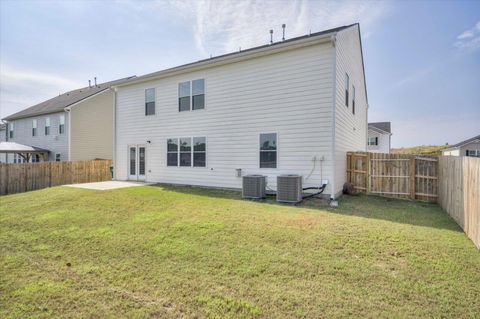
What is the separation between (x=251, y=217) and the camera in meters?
6.21

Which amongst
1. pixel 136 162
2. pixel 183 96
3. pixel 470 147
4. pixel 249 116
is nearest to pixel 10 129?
pixel 136 162

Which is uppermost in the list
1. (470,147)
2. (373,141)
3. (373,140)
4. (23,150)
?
Answer: (373,140)

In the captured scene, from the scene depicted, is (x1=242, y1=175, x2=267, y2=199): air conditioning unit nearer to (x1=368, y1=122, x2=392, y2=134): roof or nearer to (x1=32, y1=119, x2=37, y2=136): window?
(x1=32, y1=119, x2=37, y2=136): window

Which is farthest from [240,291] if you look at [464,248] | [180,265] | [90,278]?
[464,248]

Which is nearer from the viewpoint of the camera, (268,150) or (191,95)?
(268,150)

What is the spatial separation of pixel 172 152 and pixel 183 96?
2.78 meters

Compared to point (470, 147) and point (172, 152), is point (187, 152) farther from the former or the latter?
point (470, 147)

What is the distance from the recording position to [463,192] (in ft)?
18.5

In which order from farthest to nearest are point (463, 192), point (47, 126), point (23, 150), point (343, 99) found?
1. point (47, 126)
2. point (23, 150)
3. point (343, 99)
4. point (463, 192)

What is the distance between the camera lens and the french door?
45.0ft

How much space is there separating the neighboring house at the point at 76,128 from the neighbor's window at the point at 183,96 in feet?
29.9

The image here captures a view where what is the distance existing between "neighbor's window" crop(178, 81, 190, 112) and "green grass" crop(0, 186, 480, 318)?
6.45 meters

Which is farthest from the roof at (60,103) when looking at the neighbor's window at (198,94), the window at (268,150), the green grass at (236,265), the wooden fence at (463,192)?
the wooden fence at (463,192)

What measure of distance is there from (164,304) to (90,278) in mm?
1382
